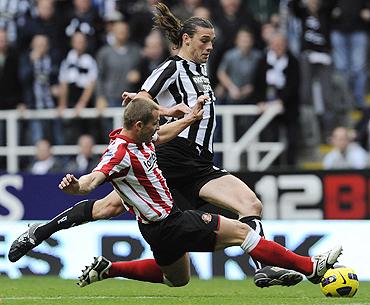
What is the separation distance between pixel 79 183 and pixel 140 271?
6.35ft

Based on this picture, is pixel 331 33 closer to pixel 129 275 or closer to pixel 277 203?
pixel 277 203

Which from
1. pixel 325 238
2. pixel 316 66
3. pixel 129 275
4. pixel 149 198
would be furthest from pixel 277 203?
pixel 149 198

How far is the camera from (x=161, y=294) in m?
9.95

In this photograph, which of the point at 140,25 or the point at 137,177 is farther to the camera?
the point at 140,25

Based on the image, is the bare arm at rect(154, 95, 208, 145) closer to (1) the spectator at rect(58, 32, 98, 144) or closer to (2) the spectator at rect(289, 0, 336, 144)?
(1) the spectator at rect(58, 32, 98, 144)

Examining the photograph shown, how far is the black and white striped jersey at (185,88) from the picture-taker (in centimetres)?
945

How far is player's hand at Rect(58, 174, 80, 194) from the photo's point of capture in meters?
7.55

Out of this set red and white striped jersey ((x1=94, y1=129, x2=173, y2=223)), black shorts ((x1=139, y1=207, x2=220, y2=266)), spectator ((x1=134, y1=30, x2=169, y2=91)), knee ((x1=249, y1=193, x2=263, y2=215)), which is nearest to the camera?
red and white striped jersey ((x1=94, y1=129, x2=173, y2=223))

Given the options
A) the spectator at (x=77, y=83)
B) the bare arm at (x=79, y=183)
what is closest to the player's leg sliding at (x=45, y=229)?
the bare arm at (x=79, y=183)

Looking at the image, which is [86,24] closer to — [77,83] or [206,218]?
[77,83]

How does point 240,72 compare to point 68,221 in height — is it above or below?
above

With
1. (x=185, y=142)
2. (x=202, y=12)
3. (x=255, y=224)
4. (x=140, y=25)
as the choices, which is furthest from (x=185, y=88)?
(x=140, y=25)

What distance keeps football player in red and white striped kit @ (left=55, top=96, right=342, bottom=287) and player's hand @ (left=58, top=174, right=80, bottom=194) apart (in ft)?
0.70

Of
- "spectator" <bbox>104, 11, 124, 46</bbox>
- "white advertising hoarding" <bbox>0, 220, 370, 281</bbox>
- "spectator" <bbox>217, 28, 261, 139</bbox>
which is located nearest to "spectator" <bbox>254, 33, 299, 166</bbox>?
"spectator" <bbox>217, 28, 261, 139</bbox>
